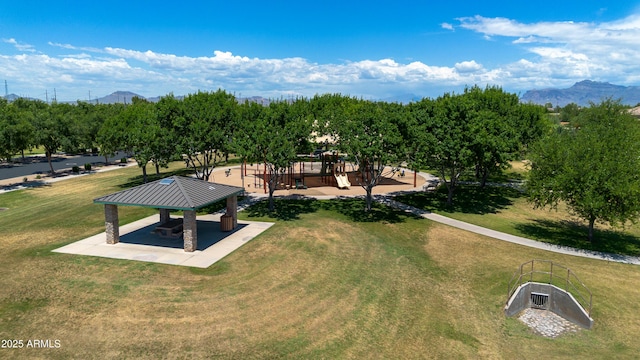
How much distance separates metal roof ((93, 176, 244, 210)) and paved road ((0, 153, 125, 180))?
3949 centimetres

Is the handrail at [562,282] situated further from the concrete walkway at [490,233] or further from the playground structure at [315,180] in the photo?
the playground structure at [315,180]

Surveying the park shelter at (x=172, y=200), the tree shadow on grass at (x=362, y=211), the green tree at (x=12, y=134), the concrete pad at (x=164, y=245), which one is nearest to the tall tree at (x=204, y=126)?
the concrete pad at (x=164, y=245)

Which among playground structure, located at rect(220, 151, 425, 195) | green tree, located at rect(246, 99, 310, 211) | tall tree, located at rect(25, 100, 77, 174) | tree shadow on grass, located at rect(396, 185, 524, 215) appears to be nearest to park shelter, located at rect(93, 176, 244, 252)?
green tree, located at rect(246, 99, 310, 211)

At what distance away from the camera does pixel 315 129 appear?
3453 cm

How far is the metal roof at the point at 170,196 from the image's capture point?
21.8 metres

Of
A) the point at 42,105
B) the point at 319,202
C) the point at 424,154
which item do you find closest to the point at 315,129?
the point at 319,202

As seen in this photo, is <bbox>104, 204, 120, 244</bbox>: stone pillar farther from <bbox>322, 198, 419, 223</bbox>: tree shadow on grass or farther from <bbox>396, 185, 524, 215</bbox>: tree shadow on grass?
<bbox>396, 185, 524, 215</bbox>: tree shadow on grass

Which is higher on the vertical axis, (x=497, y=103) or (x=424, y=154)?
(x=497, y=103)

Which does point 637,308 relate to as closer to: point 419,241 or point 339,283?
point 419,241

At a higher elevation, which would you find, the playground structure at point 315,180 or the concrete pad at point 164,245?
the playground structure at point 315,180

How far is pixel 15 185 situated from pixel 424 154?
4700 centimetres

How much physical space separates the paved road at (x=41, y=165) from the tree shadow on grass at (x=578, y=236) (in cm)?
6172

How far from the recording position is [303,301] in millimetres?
17406

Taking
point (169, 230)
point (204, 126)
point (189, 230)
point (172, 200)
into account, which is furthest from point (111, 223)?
point (204, 126)
